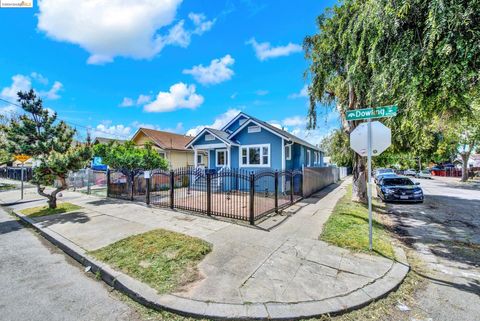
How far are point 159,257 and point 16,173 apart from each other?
35.2 m

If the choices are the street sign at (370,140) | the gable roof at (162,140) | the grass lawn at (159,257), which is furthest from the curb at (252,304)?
the gable roof at (162,140)

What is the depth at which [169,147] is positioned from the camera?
2264 cm

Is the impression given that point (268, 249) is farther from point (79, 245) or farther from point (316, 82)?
point (316, 82)

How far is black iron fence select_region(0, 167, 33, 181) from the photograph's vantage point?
2655cm

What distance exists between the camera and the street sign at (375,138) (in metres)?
4.89

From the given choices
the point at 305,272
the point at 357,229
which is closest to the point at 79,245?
the point at 305,272

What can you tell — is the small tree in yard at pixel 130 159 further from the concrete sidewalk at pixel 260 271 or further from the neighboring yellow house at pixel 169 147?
the neighboring yellow house at pixel 169 147

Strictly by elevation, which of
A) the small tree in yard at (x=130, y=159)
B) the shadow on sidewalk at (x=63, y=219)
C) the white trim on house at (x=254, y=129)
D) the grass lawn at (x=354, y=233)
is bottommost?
the grass lawn at (x=354, y=233)

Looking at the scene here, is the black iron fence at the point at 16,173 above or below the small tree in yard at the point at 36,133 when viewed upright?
below

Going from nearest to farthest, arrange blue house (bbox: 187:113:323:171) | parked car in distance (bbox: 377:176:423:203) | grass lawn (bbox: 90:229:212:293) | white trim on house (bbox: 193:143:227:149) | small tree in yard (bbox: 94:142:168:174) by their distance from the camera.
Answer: grass lawn (bbox: 90:229:212:293)
parked car in distance (bbox: 377:176:423:203)
small tree in yard (bbox: 94:142:168:174)
blue house (bbox: 187:113:323:171)
white trim on house (bbox: 193:143:227:149)

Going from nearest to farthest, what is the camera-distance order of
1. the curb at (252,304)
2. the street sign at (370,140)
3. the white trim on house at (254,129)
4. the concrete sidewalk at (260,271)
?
the curb at (252,304), the concrete sidewalk at (260,271), the street sign at (370,140), the white trim on house at (254,129)

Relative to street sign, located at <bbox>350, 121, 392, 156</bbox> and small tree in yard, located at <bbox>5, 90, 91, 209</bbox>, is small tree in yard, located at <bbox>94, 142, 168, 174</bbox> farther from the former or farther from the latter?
street sign, located at <bbox>350, 121, 392, 156</bbox>

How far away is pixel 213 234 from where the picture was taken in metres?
6.18

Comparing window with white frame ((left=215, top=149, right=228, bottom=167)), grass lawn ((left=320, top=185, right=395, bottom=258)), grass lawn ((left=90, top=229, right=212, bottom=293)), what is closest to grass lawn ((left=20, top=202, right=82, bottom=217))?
grass lawn ((left=90, top=229, right=212, bottom=293))
